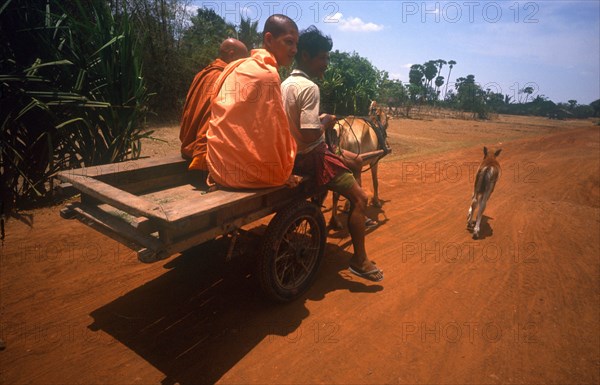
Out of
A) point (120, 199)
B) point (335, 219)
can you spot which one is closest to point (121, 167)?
point (120, 199)

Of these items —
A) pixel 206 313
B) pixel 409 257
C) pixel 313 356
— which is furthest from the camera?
pixel 409 257

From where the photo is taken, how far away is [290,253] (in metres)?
3.12

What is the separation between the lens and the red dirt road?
2.39m

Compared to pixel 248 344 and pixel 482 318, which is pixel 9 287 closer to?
pixel 248 344

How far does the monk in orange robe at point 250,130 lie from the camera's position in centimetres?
240

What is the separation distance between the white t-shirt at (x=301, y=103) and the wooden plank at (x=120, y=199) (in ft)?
4.97

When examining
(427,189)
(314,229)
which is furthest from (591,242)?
(314,229)

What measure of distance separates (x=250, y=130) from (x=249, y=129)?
11mm

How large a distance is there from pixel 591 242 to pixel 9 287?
24.3 ft

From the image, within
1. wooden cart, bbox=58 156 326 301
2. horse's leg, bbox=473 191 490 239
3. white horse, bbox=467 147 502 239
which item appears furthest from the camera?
white horse, bbox=467 147 502 239

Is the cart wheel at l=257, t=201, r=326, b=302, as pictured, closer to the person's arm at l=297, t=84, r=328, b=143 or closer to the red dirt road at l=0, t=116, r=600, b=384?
the red dirt road at l=0, t=116, r=600, b=384

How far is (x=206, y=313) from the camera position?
293 centimetres

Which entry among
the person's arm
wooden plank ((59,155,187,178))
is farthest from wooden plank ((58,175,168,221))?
the person's arm

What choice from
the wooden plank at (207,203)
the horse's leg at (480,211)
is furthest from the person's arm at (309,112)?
the horse's leg at (480,211)
